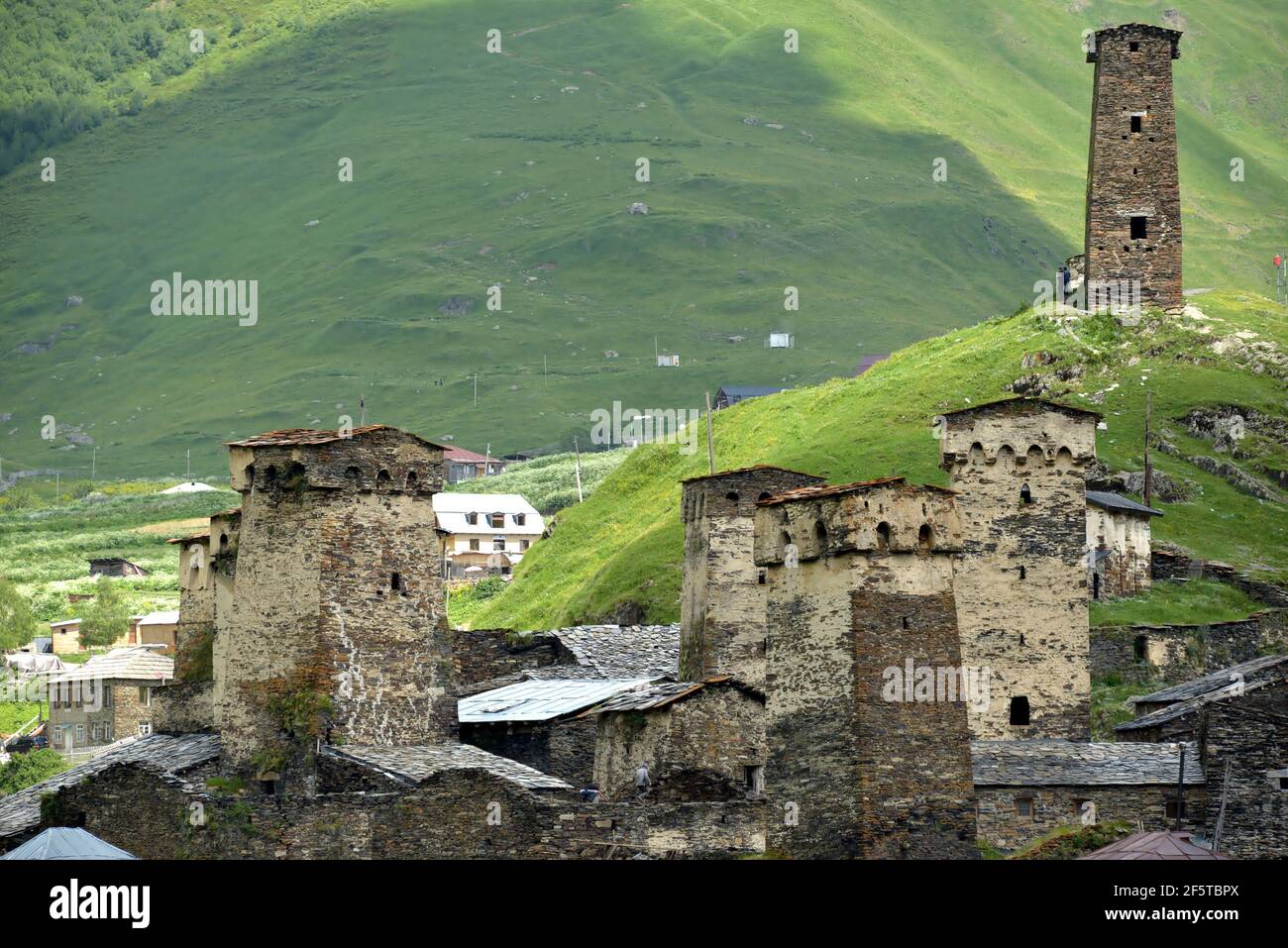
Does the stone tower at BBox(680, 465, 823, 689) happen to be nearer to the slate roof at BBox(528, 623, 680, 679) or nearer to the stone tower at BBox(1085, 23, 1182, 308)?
the slate roof at BBox(528, 623, 680, 679)

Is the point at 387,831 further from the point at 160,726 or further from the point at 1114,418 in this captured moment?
the point at 1114,418

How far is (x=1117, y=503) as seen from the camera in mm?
89438

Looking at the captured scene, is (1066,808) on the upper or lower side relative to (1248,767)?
lower

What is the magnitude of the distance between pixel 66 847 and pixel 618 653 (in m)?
26.3

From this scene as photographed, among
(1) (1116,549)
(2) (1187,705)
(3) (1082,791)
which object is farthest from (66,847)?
(1) (1116,549)

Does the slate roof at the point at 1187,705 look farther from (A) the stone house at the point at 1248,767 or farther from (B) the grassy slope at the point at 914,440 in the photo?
(B) the grassy slope at the point at 914,440

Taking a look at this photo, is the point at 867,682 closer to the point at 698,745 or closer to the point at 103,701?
the point at 698,745

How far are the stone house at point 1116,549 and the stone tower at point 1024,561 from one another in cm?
1838

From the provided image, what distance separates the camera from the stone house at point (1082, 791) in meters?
57.6

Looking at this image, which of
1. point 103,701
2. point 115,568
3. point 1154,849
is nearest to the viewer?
point 1154,849

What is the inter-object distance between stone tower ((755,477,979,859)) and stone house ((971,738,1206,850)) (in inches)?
196
